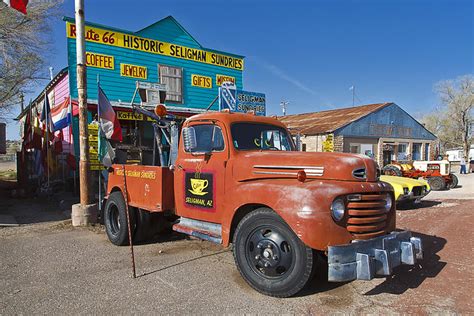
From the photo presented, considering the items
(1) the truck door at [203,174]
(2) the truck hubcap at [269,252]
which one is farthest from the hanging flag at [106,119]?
(2) the truck hubcap at [269,252]

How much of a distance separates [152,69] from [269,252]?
11432mm

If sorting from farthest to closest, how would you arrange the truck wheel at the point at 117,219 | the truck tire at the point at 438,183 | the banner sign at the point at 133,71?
the truck tire at the point at 438,183, the banner sign at the point at 133,71, the truck wheel at the point at 117,219

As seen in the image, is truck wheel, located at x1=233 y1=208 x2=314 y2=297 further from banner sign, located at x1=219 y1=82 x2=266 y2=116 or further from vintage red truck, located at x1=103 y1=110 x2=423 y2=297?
banner sign, located at x1=219 y1=82 x2=266 y2=116

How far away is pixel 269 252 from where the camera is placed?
4043 millimetres

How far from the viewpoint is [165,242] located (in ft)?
21.6

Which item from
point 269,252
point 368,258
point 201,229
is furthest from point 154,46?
point 368,258

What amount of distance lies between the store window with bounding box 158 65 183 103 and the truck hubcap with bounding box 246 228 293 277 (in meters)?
10.9

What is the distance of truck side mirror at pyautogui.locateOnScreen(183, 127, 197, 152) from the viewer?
5133mm

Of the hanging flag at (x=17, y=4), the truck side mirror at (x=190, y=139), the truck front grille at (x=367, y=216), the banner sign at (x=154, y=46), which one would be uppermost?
the banner sign at (x=154, y=46)

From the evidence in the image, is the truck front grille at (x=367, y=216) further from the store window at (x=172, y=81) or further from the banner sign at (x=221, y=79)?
the banner sign at (x=221, y=79)

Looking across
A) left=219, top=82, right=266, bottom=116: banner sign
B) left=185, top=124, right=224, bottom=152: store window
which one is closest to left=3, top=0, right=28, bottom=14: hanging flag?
left=185, top=124, right=224, bottom=152: store window

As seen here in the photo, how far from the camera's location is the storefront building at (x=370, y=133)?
81.8 feet

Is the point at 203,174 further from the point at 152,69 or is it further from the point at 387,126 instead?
the point at 387,126

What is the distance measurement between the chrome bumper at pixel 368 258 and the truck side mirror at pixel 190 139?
2.46 metres
